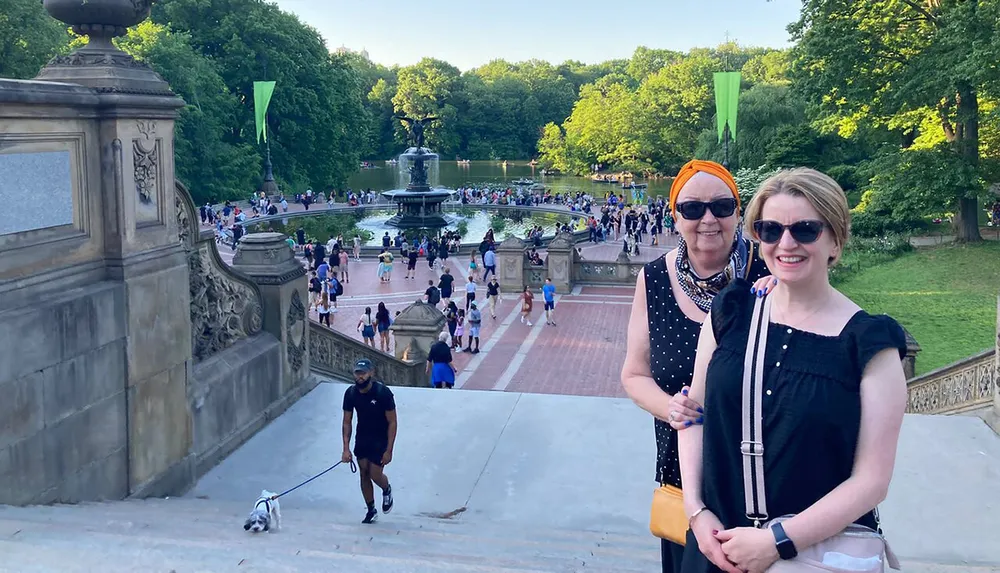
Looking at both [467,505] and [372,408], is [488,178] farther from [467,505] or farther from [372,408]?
[372,408]

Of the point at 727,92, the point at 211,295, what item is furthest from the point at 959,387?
the point at 727,92

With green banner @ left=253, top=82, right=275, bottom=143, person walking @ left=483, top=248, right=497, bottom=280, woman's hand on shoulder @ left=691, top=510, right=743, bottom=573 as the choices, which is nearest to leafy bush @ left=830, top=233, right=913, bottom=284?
person walking @ left=483, top=248, right=497, bottom=280

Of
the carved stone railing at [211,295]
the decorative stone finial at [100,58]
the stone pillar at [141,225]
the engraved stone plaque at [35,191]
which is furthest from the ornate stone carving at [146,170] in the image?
the engraved stone plaque at [35,191]

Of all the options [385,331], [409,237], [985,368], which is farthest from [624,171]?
[985,368]

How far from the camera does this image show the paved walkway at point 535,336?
15648mm

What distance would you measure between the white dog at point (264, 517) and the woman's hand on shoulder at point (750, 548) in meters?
3.38

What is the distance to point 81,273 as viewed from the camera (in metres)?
5.78

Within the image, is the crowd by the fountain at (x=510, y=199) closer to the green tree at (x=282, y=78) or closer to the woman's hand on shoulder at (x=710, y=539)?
the green tree at (x=282, y=78)

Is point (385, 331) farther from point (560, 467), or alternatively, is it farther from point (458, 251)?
point (458, 251)

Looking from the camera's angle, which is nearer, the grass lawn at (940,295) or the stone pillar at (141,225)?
the stone pillar at (141,225)

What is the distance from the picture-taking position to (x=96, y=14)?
20.1ft

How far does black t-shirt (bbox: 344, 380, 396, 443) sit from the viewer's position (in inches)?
233

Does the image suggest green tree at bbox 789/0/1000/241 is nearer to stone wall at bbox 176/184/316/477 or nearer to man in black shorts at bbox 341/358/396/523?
stone wall at bbox 176/184/316/477

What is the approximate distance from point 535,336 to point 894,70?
17055 mm
